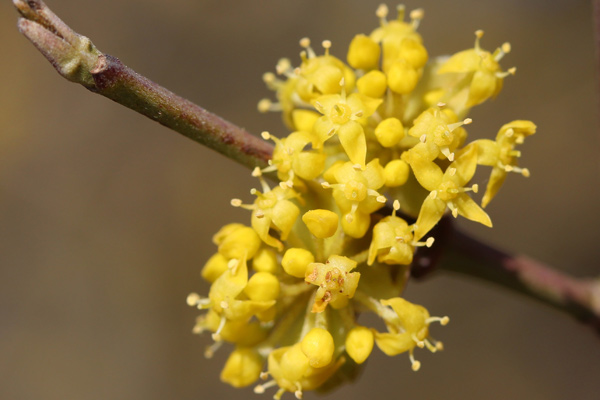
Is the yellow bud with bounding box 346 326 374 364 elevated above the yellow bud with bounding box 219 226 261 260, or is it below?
below

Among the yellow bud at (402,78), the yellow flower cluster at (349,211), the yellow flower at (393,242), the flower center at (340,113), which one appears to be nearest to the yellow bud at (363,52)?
the yellow flower cluster at (349,211)

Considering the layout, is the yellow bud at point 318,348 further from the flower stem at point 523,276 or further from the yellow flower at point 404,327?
the flower stem at point 523,276

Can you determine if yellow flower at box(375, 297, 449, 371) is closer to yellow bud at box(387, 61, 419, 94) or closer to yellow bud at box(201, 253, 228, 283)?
yellow bud at box(201, 253, 228, 283)

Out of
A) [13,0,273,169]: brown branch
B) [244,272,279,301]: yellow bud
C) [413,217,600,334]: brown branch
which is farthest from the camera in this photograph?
[413,217,600,334]: brown branch

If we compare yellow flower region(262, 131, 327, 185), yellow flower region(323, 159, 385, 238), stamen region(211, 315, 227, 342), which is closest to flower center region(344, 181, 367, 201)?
yellow flower region(323, 159, 385, 238)

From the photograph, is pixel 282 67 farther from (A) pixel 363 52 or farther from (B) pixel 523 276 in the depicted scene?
(B) pixel 523 276

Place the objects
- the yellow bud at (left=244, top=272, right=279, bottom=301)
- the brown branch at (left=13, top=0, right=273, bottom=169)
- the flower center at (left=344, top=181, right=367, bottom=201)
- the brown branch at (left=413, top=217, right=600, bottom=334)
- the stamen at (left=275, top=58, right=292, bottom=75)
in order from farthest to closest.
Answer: the brown branch at (left=413, top=217, right=600, bottom=334)
the stamen at (left=275, top=58, right=292, bottom=75)
the yellow bud at (left=244, top=272, right=279, bottom=301)
the flower center at (left=344, top=181, right=367, bottom=201)
the brown branch at (left=13, top=0, right=273, bottom=169)

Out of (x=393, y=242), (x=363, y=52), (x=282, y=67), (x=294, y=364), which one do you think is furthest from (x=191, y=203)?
(x=393, y=242)

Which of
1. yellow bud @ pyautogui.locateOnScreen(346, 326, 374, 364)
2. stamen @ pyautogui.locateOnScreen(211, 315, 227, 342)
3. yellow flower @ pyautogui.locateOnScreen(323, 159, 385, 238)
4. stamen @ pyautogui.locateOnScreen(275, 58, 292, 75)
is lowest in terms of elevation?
stamen @ pyautogui.locateOnScreen(211, 315, 227, 342)
